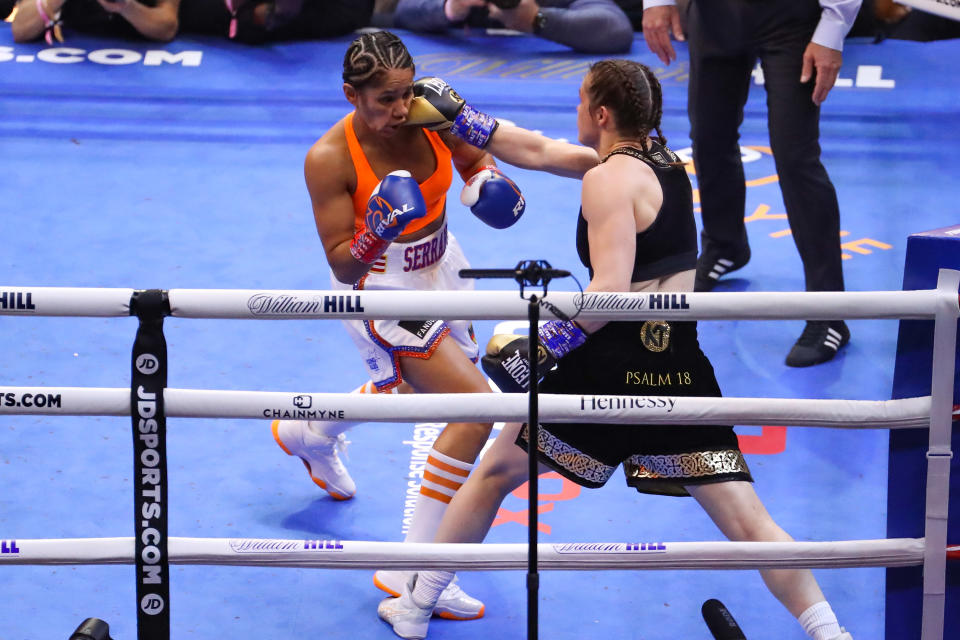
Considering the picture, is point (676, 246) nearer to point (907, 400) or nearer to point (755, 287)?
point (907, 400)

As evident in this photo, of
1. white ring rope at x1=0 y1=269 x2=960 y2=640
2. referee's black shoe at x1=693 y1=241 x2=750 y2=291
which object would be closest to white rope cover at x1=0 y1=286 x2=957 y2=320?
white ring rope at x1=0 y1=269 x2=960 y2=640

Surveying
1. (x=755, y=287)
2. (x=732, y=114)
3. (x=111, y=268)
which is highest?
(x=732, y=114)

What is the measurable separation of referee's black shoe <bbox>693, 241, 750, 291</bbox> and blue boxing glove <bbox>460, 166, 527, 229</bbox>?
6.17ft

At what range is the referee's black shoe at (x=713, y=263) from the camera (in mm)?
4586

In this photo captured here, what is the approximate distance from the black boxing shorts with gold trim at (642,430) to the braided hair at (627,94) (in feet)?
1.49

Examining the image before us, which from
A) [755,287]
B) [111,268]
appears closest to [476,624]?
[755,287]

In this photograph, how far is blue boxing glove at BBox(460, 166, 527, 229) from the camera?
111 inches

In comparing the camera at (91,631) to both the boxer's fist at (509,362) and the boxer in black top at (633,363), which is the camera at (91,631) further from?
the boxer's fist at (509,362)

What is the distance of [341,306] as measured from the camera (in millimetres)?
1985

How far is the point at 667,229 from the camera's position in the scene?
249cm

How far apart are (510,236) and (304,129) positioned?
1852 millimetres

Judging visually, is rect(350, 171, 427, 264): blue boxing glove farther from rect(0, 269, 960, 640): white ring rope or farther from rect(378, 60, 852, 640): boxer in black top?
rect(0, 269, 960, 640): white ring rope

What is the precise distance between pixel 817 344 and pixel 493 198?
1.77m

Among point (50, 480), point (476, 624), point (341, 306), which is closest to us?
point (341, 306)
